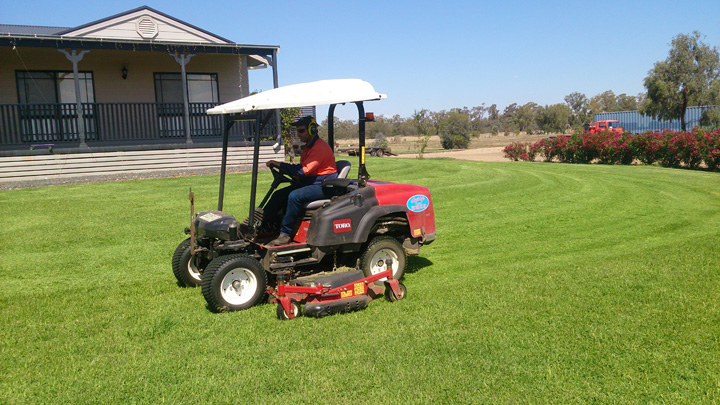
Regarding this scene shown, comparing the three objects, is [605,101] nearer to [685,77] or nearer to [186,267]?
[685,77]

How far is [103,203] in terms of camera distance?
1254cm

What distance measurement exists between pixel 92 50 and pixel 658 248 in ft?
58.8

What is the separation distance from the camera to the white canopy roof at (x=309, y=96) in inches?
217

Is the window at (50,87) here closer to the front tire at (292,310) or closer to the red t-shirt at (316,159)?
the red t-shirt at (316,159)

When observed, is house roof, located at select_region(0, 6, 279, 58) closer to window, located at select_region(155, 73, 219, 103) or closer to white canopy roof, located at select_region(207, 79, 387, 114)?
window, located at select_region(155, 73, 219, 103)

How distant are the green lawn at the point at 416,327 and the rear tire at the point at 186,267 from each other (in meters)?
0.16

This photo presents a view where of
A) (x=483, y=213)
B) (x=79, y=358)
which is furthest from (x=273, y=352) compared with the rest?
(x=483, y=213)

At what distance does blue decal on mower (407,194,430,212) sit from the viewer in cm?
679

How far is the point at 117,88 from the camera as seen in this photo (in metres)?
20.0

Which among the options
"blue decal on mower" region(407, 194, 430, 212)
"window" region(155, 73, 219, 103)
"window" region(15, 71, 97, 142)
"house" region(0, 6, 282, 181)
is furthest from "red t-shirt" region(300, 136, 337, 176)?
"window" region(155, 73, 219, 103)

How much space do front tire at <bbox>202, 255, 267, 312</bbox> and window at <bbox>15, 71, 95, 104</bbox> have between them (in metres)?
16.3

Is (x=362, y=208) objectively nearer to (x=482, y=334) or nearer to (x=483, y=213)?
(x=482, y=334)

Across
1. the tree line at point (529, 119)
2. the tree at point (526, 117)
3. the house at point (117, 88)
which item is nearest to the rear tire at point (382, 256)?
the house at point (117, 88)

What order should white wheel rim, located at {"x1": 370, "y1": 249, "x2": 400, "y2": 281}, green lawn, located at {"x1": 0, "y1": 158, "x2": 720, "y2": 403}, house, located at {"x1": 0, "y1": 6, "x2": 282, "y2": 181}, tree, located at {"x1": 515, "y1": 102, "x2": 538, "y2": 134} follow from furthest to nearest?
1. tree, located at {"x1": 515, "y1": 102, "x2": 538, "y2": 134}
2. house, located at {"x1": 0, "y1": 6, "x2": 282, "y2": 181}
3. white wheel rim, located at {"x1": 370, "y1": 249, "x2": 400, "y2": 281}
4. green lawn, located at {"x1": 0, "y1": 158, "x2": 720, "y2": 403}
